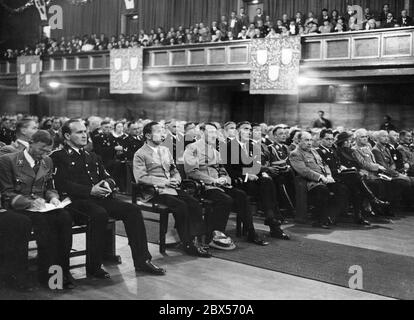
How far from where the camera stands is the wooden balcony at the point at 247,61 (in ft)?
34.7

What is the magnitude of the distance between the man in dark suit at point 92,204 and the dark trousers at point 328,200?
9.95ft

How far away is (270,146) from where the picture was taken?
755 cm

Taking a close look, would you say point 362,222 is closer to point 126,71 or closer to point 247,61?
point 247,61

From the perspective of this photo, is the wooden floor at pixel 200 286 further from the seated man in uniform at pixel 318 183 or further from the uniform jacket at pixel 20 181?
the seated man in uniform at pixel 318 183

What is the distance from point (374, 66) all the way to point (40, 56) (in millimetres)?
11925

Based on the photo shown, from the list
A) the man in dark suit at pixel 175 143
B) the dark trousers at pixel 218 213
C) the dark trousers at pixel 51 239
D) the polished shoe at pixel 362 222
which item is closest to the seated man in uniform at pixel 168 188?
the dark trousers at pixel 218 213

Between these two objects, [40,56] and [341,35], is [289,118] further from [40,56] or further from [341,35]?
[40,56]

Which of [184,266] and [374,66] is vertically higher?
[374,66]

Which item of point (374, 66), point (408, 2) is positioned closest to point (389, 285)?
point (374, 66)

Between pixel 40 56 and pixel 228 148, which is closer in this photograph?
pixel 228 148

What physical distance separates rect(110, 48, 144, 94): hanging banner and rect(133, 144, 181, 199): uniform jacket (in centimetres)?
979

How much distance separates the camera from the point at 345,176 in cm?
737

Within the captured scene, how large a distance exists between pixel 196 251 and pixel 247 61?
8.17 metres

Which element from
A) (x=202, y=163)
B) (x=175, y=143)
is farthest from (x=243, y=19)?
(x=202, y=163)
